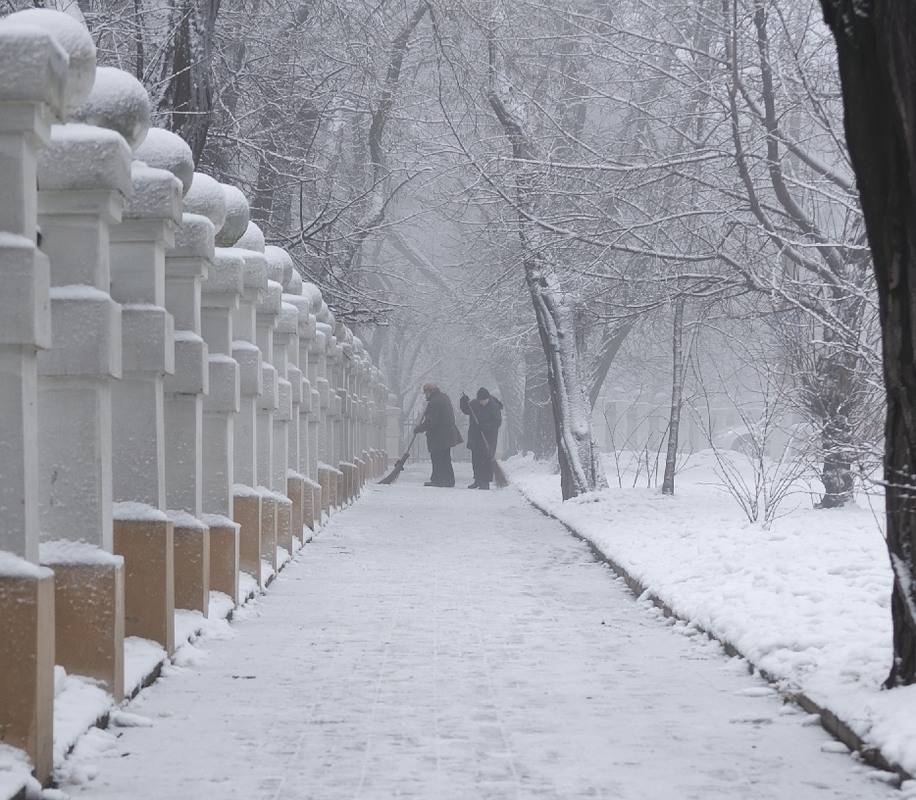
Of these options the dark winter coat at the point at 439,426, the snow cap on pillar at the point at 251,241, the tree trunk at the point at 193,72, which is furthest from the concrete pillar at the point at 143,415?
the dark winter coat at the point at 439,426

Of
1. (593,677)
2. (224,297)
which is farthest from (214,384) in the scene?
(593,677)

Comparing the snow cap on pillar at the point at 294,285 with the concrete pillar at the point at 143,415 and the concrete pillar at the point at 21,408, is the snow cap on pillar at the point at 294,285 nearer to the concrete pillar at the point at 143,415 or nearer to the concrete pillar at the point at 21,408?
the concrete pillar at the point at 143,415

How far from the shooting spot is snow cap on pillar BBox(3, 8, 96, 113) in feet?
19.4

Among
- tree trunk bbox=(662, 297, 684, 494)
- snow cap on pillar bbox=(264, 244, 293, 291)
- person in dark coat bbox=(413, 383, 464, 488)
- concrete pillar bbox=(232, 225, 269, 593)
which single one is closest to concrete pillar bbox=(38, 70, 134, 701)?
concrete pillar bbox=(232, 225, 269, 593)

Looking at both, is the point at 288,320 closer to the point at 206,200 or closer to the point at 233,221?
the point at 233,221

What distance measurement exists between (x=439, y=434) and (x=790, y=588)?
24457mm

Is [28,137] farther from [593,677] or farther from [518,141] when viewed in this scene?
[518,141]

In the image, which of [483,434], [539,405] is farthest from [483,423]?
[539,405]

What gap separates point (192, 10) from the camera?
14625mm

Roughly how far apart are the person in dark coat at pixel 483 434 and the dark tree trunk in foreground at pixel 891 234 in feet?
88.5

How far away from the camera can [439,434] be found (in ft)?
112

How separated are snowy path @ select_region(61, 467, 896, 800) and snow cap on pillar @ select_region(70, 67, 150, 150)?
8.10ft

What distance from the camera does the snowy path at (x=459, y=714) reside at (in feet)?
18.1

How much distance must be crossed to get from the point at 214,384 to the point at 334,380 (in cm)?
1351
